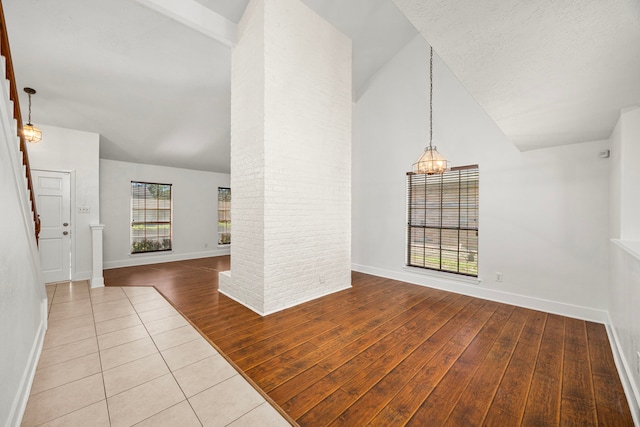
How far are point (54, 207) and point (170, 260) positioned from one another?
108 inches

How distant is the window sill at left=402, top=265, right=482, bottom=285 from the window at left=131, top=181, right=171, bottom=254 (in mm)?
6463

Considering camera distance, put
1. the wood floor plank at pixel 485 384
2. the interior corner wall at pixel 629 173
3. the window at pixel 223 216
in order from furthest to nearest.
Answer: the window at pixel 223 216 < the interior corner wall at pixel 629 173 < the wood floor plank at pixel 485 384

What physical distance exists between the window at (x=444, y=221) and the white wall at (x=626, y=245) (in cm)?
152

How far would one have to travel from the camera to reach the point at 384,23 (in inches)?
173

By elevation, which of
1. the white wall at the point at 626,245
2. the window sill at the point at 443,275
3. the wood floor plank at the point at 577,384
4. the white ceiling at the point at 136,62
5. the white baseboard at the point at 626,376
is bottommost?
the wood floor plank at the point at 577,384

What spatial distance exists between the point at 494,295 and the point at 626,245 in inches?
78.5

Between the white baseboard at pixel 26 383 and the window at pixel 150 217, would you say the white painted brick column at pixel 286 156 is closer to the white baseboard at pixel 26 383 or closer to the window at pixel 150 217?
the white baseboard at pixel 26 383

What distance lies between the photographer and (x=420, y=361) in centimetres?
226

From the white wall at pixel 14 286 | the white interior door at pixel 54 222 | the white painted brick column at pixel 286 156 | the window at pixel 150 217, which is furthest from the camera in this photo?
the window at pixel 150 217

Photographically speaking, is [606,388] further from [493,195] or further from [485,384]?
[493,195]

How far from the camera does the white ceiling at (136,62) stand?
10.9 feet

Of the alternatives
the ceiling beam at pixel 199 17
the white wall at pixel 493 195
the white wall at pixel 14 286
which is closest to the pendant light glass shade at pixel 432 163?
the white wall at pixel 493 195

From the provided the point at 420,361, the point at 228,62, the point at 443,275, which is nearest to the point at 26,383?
the point at 420,361

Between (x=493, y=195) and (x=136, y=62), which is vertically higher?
(x=136, y=62)
